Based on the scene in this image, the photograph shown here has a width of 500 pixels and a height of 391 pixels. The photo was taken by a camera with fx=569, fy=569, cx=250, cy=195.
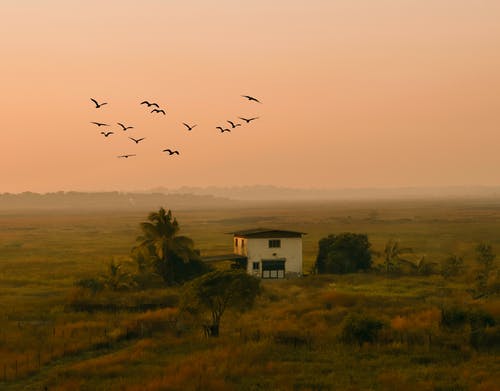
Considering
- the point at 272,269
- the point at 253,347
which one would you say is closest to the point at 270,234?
the point at 272,269

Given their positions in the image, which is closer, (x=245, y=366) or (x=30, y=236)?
(x=245, y=366)

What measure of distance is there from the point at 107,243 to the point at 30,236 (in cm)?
3491

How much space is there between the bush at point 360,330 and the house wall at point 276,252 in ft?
103

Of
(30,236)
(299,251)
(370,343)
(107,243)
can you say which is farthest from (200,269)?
(30,236)

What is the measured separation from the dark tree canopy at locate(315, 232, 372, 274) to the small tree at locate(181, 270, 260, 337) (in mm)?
34156

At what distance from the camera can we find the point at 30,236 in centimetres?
14562

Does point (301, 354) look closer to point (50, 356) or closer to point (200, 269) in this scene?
point (50, 356)

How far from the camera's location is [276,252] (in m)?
67.3

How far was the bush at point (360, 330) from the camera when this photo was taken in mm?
35344

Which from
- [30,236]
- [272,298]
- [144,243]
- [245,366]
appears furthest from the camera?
[30,236]

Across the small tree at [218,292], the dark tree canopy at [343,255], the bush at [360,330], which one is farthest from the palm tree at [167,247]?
the bush at [360,330]

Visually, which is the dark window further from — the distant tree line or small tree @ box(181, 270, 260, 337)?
small tree @ box(181, 270, 260, 337)

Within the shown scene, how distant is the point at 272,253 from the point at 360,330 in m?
32.3

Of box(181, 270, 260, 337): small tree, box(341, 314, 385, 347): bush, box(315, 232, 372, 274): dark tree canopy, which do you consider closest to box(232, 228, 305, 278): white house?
box(315, 232, 372, 274): dark tree canopy
